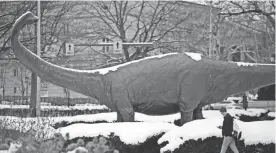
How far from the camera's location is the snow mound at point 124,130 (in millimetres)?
10820

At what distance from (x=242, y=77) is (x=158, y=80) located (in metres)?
2.30

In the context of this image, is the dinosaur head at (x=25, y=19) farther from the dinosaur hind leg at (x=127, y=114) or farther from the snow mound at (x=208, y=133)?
the snow mound at (x=208, y=133)

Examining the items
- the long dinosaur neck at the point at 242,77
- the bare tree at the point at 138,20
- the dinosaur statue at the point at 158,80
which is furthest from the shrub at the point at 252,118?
the bare tree at the point at 138,20

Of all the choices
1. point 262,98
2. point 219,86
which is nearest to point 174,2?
point 262,98

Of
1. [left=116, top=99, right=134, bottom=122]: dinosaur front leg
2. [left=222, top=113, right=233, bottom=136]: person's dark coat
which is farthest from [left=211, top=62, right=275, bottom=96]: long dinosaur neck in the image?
[left=222, top=113, right=233, bottom=136]: person's dark coat

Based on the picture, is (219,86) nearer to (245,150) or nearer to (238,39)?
(245,150)

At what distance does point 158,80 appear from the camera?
12.6m

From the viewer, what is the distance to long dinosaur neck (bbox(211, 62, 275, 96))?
12914 mm

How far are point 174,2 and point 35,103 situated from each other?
10284mm

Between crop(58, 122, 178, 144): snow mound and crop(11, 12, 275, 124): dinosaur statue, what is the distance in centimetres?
100

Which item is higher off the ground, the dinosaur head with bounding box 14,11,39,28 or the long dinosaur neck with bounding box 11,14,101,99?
the dinosaur head with bounding box 14,11,39,28

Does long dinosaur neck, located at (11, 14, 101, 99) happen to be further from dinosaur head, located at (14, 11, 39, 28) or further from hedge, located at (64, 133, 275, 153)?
hedge, located at (64, 133, 275, 153)

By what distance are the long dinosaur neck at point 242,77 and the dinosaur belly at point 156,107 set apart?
1338 mm

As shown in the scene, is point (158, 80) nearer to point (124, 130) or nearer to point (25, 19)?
point (124, 130)
